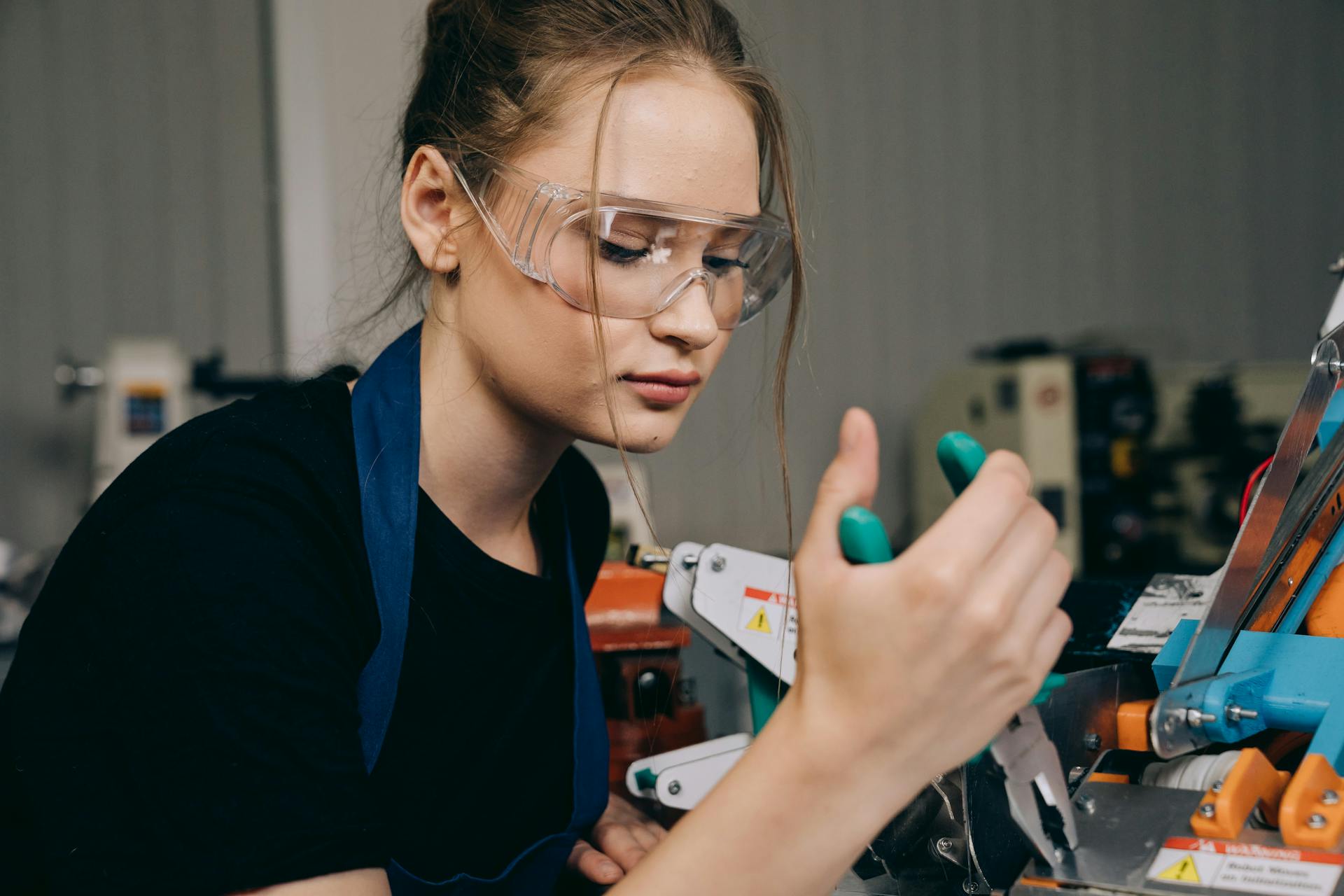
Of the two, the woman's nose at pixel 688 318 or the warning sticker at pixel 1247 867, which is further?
the woman's nose at pixel 688 318

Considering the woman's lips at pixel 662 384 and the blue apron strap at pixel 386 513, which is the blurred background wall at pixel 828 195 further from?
the blue apron strap at pixel 386 513

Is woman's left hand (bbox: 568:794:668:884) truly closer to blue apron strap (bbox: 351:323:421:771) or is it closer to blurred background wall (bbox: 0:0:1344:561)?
blue apron strap (bbox: 351:323:421:771)

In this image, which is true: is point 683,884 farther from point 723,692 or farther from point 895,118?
point 895,118

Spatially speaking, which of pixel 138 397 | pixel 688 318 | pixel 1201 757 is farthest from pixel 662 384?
pixel 138 397

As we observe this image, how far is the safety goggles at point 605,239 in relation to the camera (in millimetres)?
907

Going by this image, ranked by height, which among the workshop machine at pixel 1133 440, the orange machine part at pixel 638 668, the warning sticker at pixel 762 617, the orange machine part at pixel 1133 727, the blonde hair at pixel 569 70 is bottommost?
the workshop machine at pixel 1133 440

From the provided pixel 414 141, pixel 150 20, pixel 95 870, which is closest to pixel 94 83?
pixel 150 20

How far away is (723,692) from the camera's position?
153cm

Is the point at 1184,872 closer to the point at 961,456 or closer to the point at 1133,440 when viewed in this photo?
the point at 961,456

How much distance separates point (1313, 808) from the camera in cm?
66

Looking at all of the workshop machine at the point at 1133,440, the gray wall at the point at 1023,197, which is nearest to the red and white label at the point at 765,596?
the gray wall at the point at 1023,197

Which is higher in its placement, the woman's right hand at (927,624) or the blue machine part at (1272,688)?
the woman's right hand at (927,624)

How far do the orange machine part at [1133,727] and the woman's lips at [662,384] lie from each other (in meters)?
0.42

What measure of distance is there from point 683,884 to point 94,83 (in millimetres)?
3104
